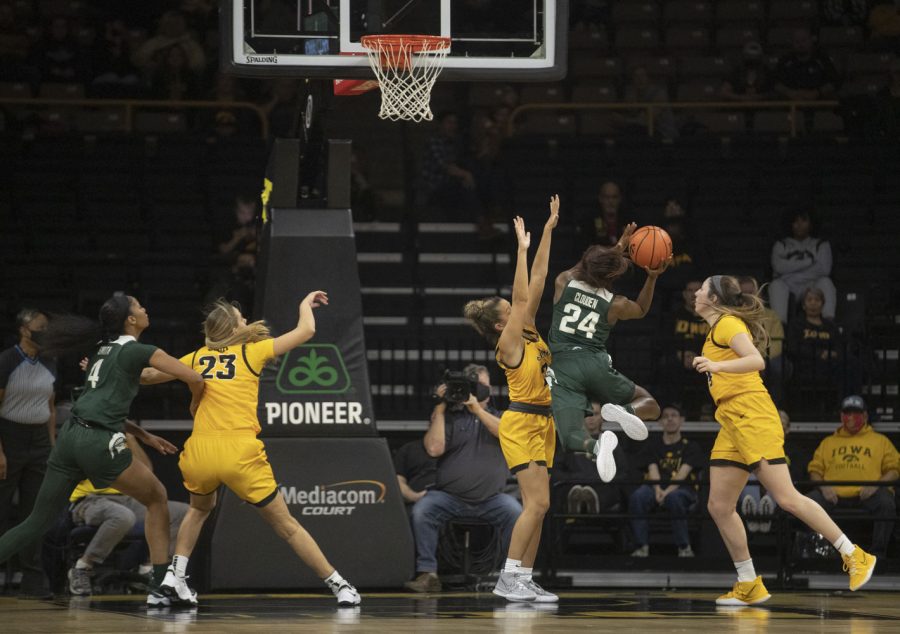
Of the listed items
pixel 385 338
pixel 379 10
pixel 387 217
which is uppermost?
pixel 379 10

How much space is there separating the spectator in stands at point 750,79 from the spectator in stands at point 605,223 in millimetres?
3797

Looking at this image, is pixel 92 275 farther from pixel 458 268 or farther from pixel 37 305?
pixel 458 268

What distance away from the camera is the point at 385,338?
15.7 m

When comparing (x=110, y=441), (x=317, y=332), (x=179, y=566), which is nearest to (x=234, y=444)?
(x=110, y=441)

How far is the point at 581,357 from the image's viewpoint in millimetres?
9789

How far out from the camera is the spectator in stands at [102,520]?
11.2 metres

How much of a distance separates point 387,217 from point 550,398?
9.07 m

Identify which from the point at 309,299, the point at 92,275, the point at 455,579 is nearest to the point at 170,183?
the point at 92,275

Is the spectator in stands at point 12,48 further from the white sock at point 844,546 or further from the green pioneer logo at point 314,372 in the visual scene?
the white sock at point 844,546

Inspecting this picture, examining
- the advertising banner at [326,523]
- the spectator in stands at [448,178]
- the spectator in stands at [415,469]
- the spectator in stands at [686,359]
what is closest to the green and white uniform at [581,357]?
the advertising banner at [326,523]

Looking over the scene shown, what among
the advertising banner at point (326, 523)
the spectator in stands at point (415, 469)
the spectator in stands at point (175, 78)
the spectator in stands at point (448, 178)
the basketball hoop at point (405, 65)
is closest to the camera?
the basketball hoop at point (405, 65)

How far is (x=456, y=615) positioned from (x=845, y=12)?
13.8 meters

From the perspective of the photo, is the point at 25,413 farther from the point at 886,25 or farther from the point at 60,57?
the point at 886,25

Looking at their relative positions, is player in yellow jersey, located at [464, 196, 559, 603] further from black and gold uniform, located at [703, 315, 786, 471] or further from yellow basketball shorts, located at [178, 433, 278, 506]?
yellow basketball shorts, located at [178, 433, 278, 506]
